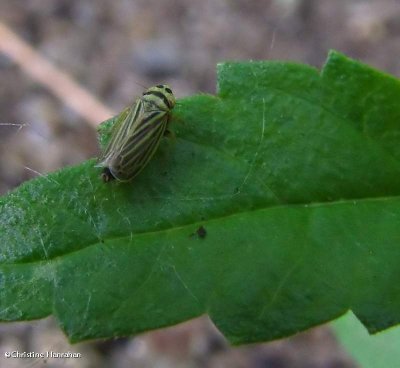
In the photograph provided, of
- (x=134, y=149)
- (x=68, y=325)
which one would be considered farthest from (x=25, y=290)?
(x=134, y=149)

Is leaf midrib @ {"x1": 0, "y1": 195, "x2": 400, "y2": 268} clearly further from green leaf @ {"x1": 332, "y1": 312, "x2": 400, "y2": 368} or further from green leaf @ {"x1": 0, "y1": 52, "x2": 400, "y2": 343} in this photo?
green leaf @ {"x1": 332, "y1": 312, "x2": 400, "y2": 368}

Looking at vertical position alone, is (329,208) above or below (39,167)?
above

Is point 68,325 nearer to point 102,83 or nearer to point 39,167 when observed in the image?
point 39,167

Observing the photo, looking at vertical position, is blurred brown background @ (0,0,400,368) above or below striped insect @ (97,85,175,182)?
below

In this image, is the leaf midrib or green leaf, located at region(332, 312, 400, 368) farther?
green leaf, located at region(332, 312, 400, 368)

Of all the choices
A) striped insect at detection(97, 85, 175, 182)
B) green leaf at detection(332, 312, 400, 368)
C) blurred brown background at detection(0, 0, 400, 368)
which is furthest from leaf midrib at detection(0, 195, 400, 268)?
blurred brown background at detection(0, 0, 400, 368)

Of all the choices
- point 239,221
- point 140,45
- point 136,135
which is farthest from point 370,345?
point 140,45

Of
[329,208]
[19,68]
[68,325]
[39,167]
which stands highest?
[329,208]
